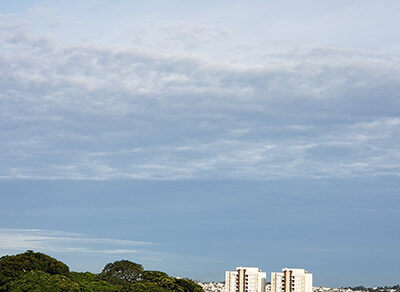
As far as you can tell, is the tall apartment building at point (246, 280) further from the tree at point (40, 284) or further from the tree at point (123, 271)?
the tree at point (40, 284)

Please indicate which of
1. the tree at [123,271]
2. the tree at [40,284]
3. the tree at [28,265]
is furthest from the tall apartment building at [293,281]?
the tree at [40,284]

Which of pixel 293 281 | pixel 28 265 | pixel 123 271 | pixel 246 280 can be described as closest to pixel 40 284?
pixel 28 265

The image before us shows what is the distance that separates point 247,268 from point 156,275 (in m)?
90.4

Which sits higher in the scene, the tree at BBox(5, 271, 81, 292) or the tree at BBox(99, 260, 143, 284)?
the tree at BBox(99, 260, 143, 284)

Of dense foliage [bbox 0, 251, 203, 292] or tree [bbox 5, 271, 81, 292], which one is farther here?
dense foliage [bbox 0, 251, 203, 292]

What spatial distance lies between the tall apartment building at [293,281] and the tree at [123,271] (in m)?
73.8

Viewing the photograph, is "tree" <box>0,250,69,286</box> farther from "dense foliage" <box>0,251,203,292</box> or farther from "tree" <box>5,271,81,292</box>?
"tree" <box>5,271,81,292</box>

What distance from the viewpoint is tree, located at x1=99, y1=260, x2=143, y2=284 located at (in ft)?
353

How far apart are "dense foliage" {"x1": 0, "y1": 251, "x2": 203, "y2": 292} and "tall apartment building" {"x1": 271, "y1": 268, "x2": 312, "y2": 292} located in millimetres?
79002

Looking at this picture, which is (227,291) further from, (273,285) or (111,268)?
(111,268)

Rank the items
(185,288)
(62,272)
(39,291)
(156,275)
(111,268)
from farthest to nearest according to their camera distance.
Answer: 1. (111,268)
2. (156,275)
3. (185,288)
4. (62,272)
5. (39,291)

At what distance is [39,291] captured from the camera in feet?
194

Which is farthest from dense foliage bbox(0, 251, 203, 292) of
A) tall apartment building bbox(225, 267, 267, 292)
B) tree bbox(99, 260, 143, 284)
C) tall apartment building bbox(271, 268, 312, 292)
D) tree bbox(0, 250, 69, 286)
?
tall apartment building bbox(225, 267, 267, 292)

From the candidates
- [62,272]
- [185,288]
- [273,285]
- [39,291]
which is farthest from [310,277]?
[39,291]
